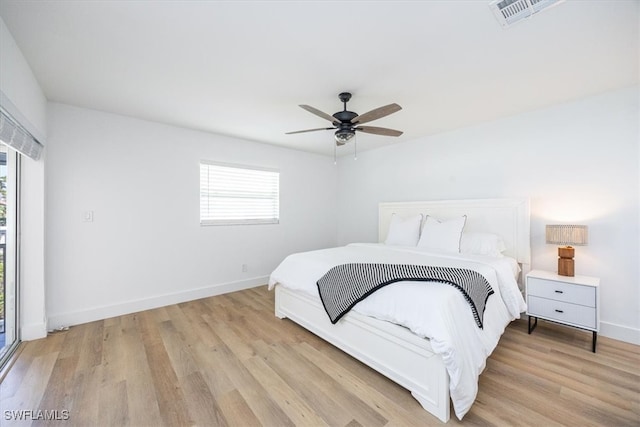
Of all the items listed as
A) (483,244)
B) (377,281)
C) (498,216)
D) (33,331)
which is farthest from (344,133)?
(33,331)

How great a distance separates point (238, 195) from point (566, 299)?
4049 millimetres

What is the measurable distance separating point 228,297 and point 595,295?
394 centimetres

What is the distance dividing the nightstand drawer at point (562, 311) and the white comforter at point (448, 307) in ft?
0.58

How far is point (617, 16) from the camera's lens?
155cm

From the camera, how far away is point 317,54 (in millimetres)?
1909

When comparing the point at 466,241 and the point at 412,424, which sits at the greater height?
the point at 466,241

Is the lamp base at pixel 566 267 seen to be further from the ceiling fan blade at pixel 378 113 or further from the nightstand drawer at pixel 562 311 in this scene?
the ceiling fan blade at pixel 378 113

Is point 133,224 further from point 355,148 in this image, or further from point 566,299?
point 566,299

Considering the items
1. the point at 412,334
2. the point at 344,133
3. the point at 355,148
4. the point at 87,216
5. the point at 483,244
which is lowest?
the point at 412,334

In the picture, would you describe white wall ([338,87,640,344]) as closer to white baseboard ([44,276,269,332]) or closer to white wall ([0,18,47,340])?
white baseboard ([44,276,269,332])

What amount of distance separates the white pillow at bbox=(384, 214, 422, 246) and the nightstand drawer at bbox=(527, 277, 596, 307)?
1283mm

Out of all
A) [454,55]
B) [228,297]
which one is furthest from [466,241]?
[228,297]

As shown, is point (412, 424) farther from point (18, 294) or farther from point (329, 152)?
point (329, 152)

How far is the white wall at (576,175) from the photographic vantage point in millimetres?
2430
